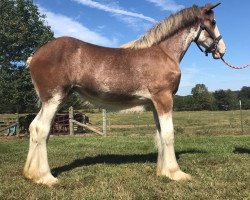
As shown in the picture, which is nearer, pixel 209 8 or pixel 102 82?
pixel 102 82

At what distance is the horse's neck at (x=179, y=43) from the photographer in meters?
7.66

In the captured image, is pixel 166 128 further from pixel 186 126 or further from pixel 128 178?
pixel 186 126

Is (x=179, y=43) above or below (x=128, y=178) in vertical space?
above

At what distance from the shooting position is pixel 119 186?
6.26 meters

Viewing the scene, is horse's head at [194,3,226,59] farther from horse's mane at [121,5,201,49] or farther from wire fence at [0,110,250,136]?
wire fence at [0,110,250,136]

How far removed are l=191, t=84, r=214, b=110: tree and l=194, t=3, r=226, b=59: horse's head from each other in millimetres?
44362

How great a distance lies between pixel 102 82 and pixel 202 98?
88248 mm

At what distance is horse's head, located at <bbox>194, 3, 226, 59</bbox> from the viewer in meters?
7.85

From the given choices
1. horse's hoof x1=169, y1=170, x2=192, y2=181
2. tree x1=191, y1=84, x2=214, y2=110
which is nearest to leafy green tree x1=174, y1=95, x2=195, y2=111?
tree x1=191, y1=84, x2=214, y2=110

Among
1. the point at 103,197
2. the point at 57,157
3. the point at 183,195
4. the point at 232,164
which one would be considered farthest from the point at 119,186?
the point at 57,157

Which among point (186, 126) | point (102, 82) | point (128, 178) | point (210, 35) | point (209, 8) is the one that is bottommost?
point (128, 178)

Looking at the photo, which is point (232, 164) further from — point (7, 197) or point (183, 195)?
point (7, 197)

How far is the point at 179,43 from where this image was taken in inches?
306

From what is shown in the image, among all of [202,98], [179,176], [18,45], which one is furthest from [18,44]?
[202,98]
